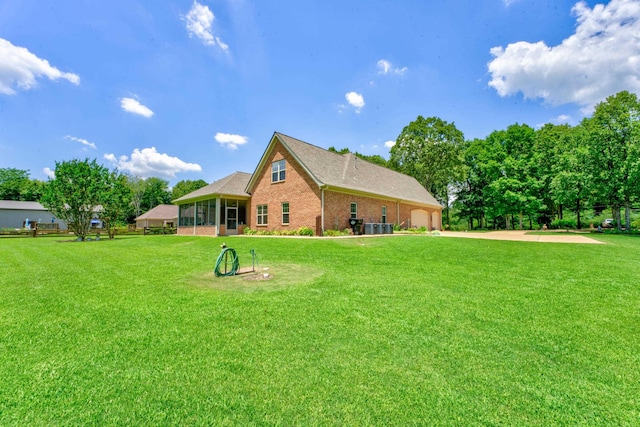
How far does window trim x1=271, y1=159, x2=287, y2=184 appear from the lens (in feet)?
64.2

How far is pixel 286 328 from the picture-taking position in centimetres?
377

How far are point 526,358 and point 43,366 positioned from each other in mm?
5091

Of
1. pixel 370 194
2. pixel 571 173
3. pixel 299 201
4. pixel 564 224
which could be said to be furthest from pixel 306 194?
pixel 564 224

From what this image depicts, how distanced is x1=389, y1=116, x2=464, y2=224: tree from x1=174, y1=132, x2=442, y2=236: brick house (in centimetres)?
1533

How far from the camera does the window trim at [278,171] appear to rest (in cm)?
1958

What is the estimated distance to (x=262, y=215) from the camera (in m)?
21.0

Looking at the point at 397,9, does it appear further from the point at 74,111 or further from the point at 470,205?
the point at 470,205

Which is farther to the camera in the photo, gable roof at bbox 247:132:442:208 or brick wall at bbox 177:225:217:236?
brick wall at bbox 177:225:217:236

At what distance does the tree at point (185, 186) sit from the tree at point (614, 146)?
72510 millimetres

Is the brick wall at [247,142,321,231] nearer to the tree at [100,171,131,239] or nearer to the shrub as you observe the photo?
the shrub

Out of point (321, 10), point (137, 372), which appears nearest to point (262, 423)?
point (137, 372)

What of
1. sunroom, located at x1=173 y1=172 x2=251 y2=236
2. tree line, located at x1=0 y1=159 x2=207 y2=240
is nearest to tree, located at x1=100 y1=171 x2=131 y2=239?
tree line, located at x1=0 y1=159 x2=207 y2=240

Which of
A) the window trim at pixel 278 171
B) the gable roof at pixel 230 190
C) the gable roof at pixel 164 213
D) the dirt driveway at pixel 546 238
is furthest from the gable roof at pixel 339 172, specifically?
the gable roof at pixel 164 213

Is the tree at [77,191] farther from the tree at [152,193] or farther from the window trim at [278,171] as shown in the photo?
the tree at [152,193]
